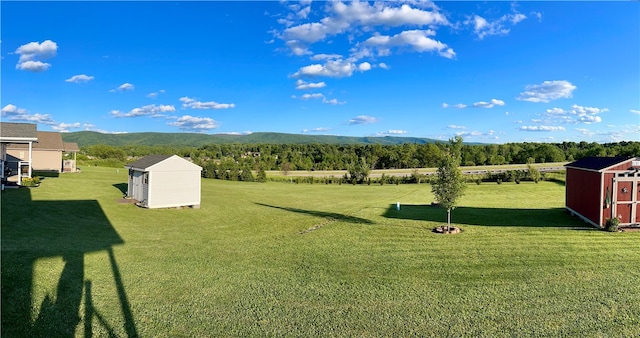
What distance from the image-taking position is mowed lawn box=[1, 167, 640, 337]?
6.70 m

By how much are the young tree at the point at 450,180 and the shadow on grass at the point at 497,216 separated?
248cm

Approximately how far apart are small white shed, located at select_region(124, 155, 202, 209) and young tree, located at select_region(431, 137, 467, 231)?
46.0 feet

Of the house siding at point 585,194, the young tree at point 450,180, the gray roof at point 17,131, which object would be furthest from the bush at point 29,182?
the house siding at point 585,194

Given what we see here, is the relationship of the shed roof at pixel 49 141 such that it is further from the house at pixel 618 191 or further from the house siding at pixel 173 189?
the house at pixel 618 191

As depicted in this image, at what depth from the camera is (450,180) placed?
15516mm

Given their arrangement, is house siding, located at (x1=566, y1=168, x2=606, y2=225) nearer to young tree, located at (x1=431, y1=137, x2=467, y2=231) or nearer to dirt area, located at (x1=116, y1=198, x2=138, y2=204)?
young tree, located at (x1=431, y1=137, x2=467, y2=231)

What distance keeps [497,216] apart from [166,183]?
18.3 metres

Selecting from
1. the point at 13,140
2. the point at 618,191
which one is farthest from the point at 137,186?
the point at 618,191

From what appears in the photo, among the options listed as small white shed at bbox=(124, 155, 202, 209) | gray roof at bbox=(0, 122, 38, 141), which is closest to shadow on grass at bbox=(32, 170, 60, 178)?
gray roof at bbox=(0, 122, 38, 141)

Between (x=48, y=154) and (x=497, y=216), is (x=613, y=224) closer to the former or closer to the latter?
(x=497, y=216)

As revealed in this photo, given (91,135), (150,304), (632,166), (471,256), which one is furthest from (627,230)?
(91,135)

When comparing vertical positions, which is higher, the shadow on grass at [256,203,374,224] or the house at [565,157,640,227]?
the house at [565,157,640,227]

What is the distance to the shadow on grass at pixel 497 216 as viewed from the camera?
16.6 m

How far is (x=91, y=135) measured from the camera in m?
168
